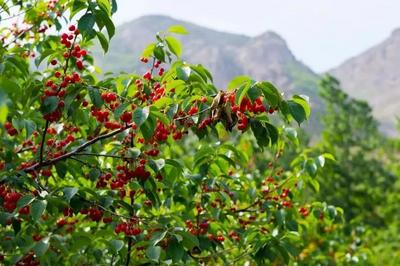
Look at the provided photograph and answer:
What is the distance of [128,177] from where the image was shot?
3568 mm

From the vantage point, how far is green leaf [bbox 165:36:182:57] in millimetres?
3809

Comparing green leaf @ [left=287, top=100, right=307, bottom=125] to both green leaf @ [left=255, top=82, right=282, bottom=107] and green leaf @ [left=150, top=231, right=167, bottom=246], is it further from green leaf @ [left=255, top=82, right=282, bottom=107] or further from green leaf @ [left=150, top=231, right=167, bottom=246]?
green leaf @ [left=150, top=231, right=167, bottom=246]

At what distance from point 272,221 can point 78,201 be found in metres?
2.49

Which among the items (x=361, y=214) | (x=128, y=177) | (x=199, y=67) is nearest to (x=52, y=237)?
(x=128, y=177)

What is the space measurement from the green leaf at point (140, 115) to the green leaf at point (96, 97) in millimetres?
470

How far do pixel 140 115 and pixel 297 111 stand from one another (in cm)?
92

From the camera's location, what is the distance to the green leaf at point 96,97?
333 cm

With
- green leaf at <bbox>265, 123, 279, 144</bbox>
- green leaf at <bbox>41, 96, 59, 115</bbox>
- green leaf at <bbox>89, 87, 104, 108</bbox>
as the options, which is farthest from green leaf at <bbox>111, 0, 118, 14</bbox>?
green leaf at <bbox>265, 123, 279, 144</bbox>

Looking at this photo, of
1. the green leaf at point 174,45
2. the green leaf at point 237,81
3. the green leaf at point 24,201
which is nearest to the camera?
the green leaf at point 237,81

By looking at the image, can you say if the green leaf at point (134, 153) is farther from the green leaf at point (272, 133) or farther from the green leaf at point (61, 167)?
the green leaf at point (272, 133)

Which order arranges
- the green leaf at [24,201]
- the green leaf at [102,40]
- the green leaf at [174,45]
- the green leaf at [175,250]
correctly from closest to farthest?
the green leaf at [24,201] < the green leaf at [175,250] < the green leaf at [102,40] < the green leaf at [174,45]

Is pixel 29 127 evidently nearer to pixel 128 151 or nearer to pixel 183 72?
pixel 128 151

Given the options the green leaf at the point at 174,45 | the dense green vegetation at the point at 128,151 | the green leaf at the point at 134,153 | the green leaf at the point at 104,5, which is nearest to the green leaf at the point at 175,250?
the dense green vegetation at the point at 128,151

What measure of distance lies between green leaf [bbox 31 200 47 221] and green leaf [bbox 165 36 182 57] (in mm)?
1446
